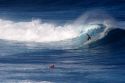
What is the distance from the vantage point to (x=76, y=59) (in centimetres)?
2964

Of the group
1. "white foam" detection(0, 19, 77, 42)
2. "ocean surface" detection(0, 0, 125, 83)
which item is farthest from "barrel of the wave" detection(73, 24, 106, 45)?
"white foam" detection(0, 19, 77, 42)

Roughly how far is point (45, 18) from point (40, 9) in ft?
32.0

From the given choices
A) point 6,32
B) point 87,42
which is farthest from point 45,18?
point 87,42

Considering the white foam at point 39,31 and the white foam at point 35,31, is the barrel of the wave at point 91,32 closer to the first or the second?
the white foam at point 39,31

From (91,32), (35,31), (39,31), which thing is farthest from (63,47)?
(35,31)

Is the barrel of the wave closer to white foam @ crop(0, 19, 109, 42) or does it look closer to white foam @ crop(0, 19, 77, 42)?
white foam @ crop(0, 19, 109, 42)

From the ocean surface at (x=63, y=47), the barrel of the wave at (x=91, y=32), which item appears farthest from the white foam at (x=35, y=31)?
the barrel of the wave at (x=91, y=32)

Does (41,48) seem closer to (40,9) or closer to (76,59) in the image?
(76,59)

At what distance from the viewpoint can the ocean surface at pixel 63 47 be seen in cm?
2558

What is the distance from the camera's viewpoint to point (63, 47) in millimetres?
33438

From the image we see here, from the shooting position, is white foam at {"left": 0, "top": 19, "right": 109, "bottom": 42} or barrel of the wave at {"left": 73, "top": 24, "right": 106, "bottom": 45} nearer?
barrel of the wave at {"left": 73, "top": 24, "right": 106, "bottom": 45}

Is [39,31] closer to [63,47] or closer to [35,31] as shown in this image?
[35,31]

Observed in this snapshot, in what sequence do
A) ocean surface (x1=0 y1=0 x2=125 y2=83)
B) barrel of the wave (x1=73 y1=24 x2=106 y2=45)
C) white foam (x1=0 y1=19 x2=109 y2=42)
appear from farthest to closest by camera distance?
white foam (x1=0 y1=19 x2=109 y2=42) < barrel of the wave (x1=73 y1=24 x2=106 y2=45) < ocean surface (x1=0 y1=0 x2=125 y2=83)

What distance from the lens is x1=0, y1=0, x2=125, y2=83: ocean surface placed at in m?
25.6
